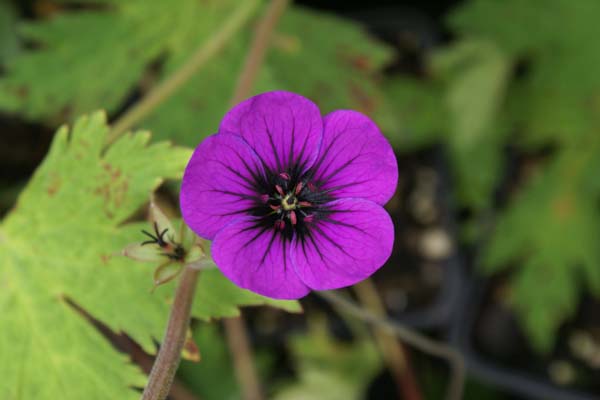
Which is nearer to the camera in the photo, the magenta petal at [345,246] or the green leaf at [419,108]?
the magenta petal at [345,246]

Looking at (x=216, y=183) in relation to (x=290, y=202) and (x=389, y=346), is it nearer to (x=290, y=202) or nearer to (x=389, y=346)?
(x=290, y=202)

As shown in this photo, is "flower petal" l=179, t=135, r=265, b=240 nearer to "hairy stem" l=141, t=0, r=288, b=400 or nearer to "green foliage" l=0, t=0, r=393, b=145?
"hairy stem" l=141, t=0, r=288, b=400

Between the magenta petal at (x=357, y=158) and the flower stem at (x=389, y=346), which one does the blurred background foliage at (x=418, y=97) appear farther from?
the magenta petal at (x=357, y=158)

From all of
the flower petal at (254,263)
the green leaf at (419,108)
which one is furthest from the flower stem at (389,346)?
the flower petal at (254,263)

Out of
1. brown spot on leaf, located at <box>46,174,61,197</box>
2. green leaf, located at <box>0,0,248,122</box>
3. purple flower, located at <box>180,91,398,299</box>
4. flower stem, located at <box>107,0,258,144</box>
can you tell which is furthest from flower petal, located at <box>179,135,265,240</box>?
green leaf, located at <box>0,0,248,122</box>

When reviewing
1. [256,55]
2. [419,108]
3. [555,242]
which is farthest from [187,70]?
[555,242]
